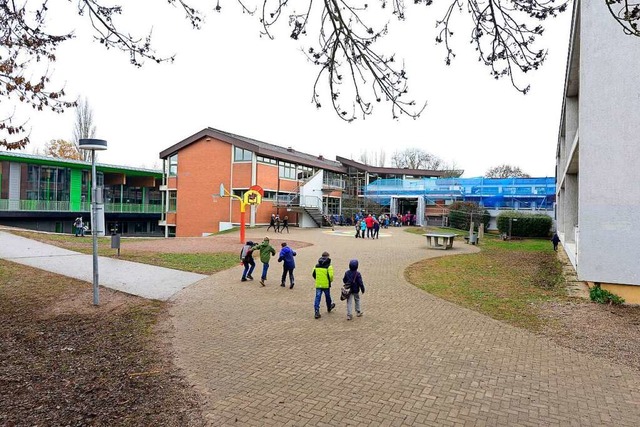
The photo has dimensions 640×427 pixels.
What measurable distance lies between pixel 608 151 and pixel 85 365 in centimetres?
1151

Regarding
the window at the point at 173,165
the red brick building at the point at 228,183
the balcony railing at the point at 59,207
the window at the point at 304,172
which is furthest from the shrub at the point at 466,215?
the balcony railing at the point at 59,207

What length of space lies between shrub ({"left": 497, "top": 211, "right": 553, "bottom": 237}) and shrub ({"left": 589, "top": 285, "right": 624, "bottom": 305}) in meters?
24.6

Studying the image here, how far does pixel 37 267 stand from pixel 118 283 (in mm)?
3676

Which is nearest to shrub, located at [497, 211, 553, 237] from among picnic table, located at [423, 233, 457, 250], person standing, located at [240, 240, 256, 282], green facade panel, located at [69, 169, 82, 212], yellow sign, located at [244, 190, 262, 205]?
picnic table, located at [423, 233, 457, 250]

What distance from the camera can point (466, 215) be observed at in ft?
127

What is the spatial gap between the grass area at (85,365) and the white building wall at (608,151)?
9982mm

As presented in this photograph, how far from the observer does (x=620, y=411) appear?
15.5ft

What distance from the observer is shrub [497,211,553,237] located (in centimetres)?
3412

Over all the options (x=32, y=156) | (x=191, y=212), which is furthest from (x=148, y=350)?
(x=32, y=156)

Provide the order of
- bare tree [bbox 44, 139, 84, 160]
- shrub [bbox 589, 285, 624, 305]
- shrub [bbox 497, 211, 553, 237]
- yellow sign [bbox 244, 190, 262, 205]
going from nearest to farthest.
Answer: shrub [bbox 589, 285, 624, 305] → yellow sign [bbox 244, 190, 262, 205] → shrub [bbox 497, 211, 553, 237] → bare tree [bbox 44, 139, 84, 160]

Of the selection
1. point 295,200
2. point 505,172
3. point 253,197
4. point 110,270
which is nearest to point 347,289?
point 110,270

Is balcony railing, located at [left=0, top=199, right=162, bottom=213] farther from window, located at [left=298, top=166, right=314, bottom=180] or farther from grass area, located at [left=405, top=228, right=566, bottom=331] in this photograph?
grass area, located at [left=405, top=228, right=566, bottom=331]

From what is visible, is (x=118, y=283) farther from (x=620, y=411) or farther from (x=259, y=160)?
(x=259, y=160)

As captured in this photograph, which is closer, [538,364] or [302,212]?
[538,364]
